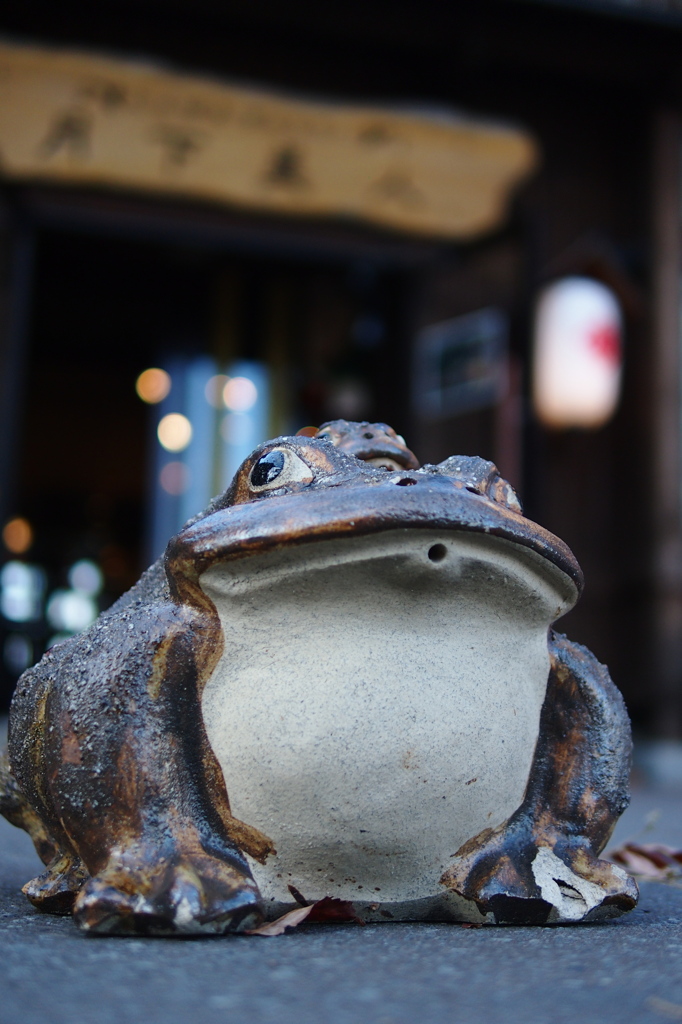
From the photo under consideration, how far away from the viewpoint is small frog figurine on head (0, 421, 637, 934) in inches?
48.4

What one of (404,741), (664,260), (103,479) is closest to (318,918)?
(404,741)

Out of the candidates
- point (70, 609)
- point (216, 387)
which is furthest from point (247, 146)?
point (70, 609)

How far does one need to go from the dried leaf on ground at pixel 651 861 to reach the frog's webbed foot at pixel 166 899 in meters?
1.03

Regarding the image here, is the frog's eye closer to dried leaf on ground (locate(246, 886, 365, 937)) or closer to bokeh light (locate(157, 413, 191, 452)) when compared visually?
dried leaf on ground (locate(246, 886, 365, 937))

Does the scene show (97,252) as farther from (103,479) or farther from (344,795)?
(344,795)

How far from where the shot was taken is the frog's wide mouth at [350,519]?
47.2 inches

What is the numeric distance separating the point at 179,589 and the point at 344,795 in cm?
33

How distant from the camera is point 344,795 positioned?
1279 millimetres

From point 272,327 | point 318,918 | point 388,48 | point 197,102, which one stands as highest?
point 388,48

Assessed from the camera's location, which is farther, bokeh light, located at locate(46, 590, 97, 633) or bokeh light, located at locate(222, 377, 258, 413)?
bokeh light, located at locate(46, 590, 97, 633)

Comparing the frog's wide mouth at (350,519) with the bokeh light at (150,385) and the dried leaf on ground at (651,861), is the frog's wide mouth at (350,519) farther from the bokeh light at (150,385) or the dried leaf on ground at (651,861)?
the bokeh light at (150,385)

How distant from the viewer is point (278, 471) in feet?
4.44

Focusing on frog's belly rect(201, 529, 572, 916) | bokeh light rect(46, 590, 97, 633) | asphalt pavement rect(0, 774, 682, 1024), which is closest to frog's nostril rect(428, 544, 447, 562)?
frog's belly rect(201, 529, 572, 916)

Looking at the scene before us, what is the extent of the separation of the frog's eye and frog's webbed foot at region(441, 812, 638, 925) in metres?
0.52
